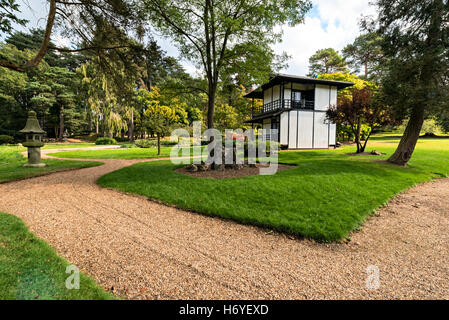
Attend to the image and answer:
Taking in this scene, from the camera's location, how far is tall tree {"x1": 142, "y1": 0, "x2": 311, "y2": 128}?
7.38 meters

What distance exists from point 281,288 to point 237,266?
635 millimetres

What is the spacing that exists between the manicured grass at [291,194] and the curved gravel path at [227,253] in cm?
32

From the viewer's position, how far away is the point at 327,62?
39688 mm

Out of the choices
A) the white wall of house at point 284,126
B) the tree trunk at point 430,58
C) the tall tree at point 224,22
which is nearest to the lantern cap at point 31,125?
the tall tree at point 224,22

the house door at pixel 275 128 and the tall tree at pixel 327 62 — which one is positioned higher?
the tall tree at pixel 327 62

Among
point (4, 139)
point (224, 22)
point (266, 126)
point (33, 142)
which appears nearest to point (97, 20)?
point (224, 22)

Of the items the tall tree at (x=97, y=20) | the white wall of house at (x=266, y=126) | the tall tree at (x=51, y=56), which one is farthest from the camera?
the tall tree at (x=51, y=56)

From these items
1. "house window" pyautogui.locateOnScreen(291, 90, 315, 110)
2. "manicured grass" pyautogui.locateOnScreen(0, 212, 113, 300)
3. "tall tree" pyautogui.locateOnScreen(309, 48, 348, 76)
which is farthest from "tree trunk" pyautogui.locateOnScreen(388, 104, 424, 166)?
"tall tree" pyautogui.locateOnScreen(309, 48, 348, 76)

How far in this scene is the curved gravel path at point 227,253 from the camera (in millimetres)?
2322

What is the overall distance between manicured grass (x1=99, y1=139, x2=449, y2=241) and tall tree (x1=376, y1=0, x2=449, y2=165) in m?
3.10

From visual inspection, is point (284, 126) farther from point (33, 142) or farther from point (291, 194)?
point (33, 142)

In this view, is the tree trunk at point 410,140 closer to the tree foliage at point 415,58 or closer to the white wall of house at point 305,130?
the tree foliage at point 415,58

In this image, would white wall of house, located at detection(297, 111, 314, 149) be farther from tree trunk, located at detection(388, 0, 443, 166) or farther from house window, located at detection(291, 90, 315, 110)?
tree trunk, located at detection(388, 0, 443, 166)
